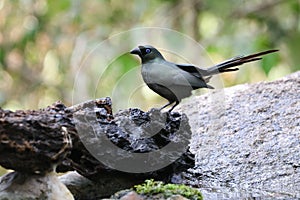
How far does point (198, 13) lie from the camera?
3943 millimetres

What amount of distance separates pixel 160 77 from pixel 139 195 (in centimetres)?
34

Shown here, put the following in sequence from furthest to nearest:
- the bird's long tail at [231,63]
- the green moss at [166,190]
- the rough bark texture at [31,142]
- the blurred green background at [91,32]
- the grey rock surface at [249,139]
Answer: the blurred green background at [91,32]
the grey rock surface at [249,139]
the bird's long tail at [231,63]
the green moss at [166,190]
the rough bark texture at [31,142]

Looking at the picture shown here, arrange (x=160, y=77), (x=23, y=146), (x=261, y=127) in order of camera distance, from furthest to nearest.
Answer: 1. (x=261, y=127)
2. (x=160, y=77)
3. (x=23, y=146)

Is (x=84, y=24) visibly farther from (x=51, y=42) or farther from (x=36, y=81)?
(x=36, y=81)

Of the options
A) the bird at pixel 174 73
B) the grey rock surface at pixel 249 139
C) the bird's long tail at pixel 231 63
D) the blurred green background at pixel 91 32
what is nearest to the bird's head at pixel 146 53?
the bird at pixel 174 73

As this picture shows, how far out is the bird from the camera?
1.49 metres

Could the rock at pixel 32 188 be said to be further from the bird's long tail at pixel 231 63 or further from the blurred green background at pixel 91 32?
the blurred green background at pixel 91 32

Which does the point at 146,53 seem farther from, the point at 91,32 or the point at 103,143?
the point at 91,32

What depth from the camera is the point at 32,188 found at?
127 cm

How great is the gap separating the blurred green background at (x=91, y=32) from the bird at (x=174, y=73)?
82.5 inches

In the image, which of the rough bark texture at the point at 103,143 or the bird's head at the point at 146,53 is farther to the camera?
the bird's head at the point at 146,53

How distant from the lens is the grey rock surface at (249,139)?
1612 mm

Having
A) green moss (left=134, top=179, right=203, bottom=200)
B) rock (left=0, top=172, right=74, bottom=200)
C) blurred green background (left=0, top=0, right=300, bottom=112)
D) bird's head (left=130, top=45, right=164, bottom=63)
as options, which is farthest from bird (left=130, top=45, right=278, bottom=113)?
blurred green background (left=0, top=0, right=300, bottom=112)

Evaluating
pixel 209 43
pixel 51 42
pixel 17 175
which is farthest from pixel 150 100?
pixel 17 175
